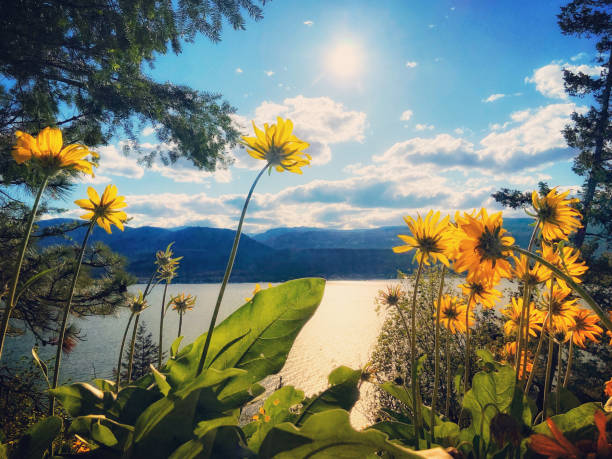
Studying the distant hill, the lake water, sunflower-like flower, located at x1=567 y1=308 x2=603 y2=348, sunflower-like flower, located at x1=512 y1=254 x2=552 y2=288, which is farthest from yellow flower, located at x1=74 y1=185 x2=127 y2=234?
the distant hill

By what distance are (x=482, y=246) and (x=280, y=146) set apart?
1.77ft

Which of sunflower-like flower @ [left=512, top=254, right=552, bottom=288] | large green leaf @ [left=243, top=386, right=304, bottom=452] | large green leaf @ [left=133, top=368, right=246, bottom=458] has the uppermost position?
sunflower-like flower @ [left=512, top=254, right=552, bottom=288]

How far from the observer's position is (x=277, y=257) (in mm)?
85688

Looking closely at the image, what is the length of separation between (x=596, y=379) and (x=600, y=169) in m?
7.58

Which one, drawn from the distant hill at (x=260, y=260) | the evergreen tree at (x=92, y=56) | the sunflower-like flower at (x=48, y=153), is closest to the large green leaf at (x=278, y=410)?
the sunflower-like flower at (x=48, y=153)

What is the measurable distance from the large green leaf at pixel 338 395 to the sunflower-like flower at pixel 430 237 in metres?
0.44

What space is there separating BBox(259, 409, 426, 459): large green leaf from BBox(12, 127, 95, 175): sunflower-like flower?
0.86 m

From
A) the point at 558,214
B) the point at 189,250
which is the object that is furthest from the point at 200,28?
the point at 189,250

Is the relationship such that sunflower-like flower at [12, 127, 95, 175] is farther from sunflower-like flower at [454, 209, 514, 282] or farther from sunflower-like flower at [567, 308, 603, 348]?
sunflower-like flower at [567, 308, 603, 348]

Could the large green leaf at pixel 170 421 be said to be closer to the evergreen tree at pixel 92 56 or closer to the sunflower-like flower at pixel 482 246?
the sunflower-like flower at pixel 482 246

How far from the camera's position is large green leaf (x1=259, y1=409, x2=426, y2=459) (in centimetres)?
38

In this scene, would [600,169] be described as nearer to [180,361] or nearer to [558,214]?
[558,214]

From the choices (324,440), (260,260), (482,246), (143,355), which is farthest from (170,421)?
(260,260)

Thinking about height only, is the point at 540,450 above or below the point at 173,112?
below
